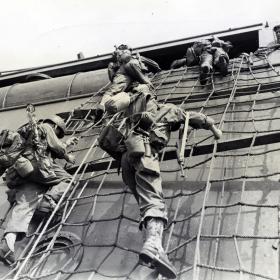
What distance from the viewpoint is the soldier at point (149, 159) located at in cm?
308

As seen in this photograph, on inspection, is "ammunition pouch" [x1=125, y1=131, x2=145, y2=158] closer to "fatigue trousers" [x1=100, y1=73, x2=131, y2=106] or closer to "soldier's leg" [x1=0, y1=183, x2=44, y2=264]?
"soldier's leg" [x1=0, y1=183, x2=44, y2=264]

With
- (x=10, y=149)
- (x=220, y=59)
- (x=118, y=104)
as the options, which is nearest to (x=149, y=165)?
(x=118, y=104)

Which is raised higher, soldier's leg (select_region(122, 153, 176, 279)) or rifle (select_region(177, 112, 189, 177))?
rifle (select_region(177, 112, 189, 177))

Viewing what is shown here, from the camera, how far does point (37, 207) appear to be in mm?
4293

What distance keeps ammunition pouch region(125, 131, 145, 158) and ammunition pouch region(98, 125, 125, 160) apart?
0.08m

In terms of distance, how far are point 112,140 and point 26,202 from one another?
0.96 meters

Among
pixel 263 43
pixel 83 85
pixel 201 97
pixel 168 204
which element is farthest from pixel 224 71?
pixel 168 204

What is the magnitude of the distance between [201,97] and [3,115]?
271 centimetres

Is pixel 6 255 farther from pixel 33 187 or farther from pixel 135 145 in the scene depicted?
pixel 135 145

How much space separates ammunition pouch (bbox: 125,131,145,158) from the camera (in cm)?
Answer: 359

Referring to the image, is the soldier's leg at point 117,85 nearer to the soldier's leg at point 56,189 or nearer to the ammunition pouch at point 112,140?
the soldier's leg at point 56,189

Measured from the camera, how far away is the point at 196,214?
3.81 m

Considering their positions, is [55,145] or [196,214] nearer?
[196,214]

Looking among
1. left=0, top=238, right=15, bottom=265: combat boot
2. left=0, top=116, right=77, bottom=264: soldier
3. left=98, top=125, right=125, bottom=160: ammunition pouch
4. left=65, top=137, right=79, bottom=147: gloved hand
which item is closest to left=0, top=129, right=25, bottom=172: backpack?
left=0, top=116, right=77, bottom=264: soldier
